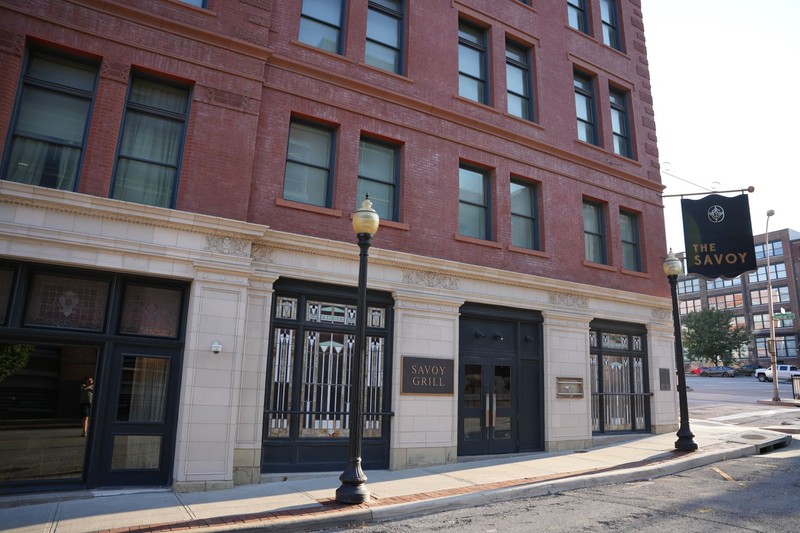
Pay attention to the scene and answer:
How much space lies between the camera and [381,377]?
1135 centimetres

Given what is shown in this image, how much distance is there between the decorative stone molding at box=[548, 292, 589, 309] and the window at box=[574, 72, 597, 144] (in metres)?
5.32

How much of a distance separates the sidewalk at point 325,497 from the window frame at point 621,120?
997 cm

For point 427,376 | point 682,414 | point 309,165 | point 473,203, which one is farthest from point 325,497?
point 682,414

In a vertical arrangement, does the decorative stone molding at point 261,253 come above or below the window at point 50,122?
below

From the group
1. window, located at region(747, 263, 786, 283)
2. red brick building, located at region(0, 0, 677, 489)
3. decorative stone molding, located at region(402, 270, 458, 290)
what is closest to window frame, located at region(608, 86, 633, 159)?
red brick building, located at region(0, 0, 677, 489)

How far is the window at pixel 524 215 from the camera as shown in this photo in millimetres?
14398

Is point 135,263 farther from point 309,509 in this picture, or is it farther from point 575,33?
point 575,33

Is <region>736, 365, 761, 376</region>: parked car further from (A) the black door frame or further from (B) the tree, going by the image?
(A) the black door frame

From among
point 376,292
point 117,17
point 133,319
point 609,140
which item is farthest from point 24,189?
point 609,140

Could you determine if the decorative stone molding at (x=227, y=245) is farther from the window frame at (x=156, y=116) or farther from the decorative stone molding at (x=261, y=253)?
the window frame at (x=156, y=116)

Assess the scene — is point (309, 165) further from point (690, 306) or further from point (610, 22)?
point (690, 306)

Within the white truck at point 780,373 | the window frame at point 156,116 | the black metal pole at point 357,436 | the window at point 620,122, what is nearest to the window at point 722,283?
the white truck at point 780,373

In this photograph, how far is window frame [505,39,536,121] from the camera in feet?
50.2

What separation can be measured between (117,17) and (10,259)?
4.84 metres
